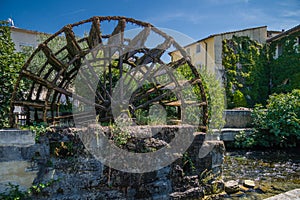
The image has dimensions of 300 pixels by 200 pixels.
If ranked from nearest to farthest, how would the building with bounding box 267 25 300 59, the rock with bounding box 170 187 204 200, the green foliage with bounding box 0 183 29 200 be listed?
the green foliage with bounding box 0 183 29 200
the rock with bounding box 170 187 204 200
the building with bounding box 267 25 300 59

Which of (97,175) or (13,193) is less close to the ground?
(97,175)

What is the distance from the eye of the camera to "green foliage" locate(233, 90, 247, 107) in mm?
14477

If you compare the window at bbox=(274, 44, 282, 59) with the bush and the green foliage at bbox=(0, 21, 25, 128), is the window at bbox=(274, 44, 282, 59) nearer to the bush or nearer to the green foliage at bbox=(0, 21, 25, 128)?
the bush

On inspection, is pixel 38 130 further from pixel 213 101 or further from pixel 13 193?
pixel 213 101

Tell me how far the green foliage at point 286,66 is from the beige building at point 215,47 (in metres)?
1.19

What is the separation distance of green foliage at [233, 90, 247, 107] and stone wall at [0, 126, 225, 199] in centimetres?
1052

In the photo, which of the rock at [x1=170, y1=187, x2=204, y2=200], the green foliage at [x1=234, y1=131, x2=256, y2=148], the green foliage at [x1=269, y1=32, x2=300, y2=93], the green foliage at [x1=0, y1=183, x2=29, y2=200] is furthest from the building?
the green foliage at [x1=0, y1=183, x2=29, y2=200]

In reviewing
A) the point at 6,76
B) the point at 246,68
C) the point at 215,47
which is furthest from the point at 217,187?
the point at 246,68

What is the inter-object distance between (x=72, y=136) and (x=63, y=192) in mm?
807

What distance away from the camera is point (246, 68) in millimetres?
15695

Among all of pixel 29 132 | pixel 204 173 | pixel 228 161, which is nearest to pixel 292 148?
pixel 228 161

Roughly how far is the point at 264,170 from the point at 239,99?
821cm

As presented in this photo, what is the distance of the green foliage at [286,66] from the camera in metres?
14.7

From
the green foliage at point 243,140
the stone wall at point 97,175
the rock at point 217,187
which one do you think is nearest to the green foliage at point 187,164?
the stone wall at point 97,175
